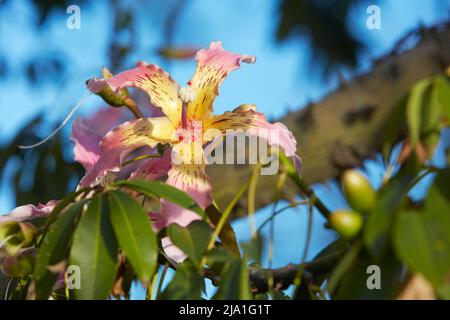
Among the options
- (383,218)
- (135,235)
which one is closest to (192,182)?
(135,235)

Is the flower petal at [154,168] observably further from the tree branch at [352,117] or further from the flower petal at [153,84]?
the tree branch at [352,117]

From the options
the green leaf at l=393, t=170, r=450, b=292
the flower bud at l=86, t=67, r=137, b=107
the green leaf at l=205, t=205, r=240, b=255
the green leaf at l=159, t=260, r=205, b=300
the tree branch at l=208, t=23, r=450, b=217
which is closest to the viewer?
the green leaf at l=393, t=170, r=450, b=292

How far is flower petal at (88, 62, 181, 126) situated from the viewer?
686 millimetres

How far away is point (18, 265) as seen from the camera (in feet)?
1.98

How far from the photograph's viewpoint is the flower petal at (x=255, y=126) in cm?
68

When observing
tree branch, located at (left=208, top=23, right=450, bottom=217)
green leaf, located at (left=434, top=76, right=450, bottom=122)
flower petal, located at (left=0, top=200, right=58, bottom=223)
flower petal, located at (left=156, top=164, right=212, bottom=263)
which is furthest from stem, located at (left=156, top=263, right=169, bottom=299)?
tree branch, located at (left=208, top=23, right=450, bottom=217)

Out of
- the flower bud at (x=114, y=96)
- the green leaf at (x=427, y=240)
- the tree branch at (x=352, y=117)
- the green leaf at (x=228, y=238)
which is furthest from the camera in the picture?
the tree branch at (x=352, y=117)

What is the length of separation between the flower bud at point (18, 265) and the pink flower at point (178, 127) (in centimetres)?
9

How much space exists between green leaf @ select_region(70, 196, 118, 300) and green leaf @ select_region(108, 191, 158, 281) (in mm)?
12

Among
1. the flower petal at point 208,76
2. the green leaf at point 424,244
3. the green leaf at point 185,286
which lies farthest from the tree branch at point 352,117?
the green leaf at point 424,244

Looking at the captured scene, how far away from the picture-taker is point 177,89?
2.45 ft

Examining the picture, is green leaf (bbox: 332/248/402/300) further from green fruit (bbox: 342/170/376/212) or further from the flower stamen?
the flower stamen
